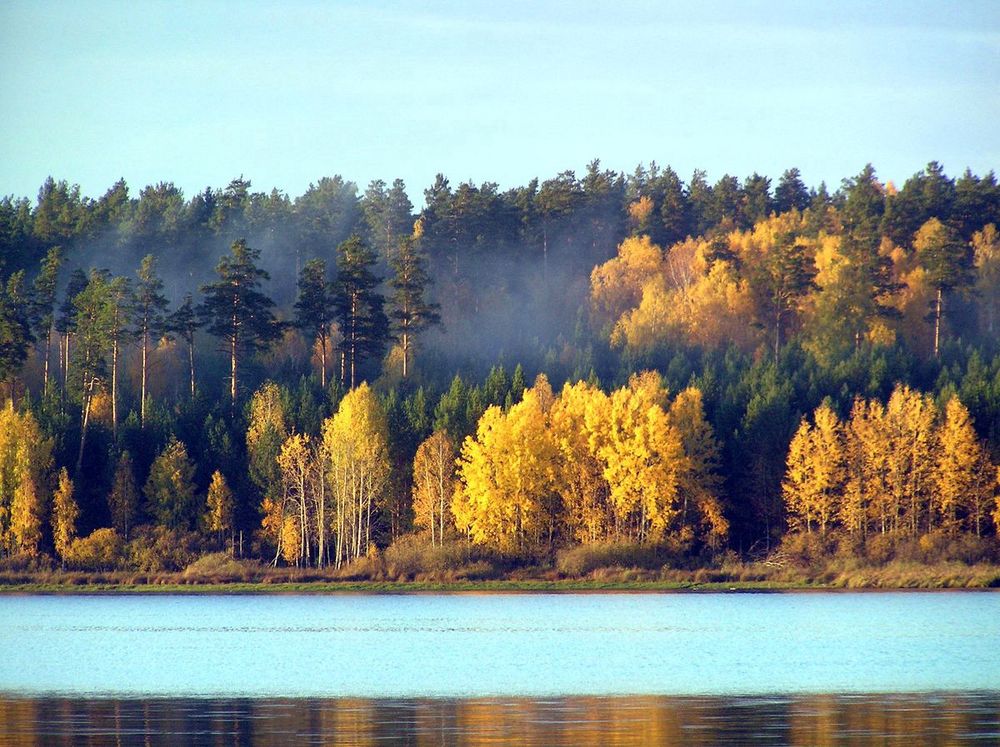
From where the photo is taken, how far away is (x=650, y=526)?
87.6 meters

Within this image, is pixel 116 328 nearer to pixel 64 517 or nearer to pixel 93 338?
pixel 93 338

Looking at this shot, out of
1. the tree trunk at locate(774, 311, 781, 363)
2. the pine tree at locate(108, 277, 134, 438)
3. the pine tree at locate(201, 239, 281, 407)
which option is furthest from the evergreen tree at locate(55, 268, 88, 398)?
the tree trunk at locate(774, 311, 781, 363)

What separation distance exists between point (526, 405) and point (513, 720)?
6099cm

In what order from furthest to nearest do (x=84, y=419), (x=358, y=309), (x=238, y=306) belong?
(x=358, y=309) < (x=238, y=306) < (x=84, y=419)

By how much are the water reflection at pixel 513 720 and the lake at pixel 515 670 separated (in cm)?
8

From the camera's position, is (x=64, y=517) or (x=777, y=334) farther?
(x=777, y=334)

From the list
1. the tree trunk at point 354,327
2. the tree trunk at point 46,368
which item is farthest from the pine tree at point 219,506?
Result: the tree trunk at point 46,368

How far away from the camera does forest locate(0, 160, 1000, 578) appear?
87.0 metres

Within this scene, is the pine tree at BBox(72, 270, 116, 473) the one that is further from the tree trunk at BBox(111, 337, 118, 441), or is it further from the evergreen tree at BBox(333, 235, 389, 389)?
the evergreen tree at BBox(333, 235, 389, 389)

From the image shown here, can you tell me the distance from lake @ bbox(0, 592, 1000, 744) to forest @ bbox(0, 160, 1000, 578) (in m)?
15.7

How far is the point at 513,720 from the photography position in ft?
94.9

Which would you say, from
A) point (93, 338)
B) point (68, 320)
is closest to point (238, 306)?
point (93, 338)

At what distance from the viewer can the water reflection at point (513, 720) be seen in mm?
26094

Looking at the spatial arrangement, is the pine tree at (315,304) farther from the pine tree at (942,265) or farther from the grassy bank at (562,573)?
the pine tree at (942,265)
